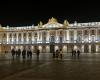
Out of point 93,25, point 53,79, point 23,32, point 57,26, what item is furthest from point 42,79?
point 23,32

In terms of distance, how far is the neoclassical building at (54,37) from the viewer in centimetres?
9344

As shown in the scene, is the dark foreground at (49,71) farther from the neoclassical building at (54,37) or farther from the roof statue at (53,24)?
the roof statue at (53,24)

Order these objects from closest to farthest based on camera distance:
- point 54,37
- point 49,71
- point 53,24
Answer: point 49,71 → point 53,24 → point 54,37

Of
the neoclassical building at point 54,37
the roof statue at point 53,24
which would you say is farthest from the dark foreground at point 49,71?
the roof statue at point 53,24

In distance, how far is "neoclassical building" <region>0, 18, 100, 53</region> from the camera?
307ft

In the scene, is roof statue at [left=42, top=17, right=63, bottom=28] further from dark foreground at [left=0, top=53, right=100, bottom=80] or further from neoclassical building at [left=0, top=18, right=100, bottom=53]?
dark foreground at [left=0, top=53, right=100, bottom=80]

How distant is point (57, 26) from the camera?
330ft

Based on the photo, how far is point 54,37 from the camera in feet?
331

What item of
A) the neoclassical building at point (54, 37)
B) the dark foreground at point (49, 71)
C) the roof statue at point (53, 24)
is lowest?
the dark foreground at point (49, 71)

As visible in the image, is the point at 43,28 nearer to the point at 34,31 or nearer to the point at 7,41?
the point at 34,31

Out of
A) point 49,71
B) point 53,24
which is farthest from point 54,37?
point 49,71

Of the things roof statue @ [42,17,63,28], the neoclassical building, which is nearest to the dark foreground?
the neoclassical building

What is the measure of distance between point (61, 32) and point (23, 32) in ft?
53.6

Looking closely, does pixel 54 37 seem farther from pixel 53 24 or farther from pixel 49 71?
pixel 49 71
